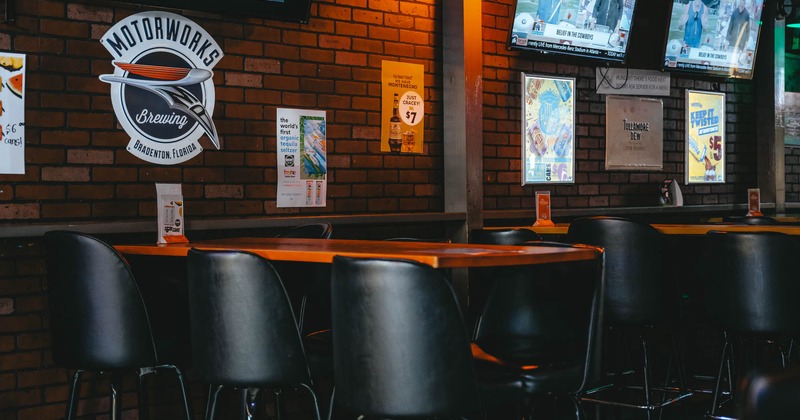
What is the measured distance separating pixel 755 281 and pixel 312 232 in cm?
Answer: 204

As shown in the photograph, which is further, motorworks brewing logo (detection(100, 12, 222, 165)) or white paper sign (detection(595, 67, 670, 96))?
white paper sign (detection(595, 67, 670, 96))

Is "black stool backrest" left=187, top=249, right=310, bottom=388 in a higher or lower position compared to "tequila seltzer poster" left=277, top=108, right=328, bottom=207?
lower

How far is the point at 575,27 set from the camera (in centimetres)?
592

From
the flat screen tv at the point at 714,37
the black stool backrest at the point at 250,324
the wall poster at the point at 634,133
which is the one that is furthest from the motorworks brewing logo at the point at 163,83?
the flat screen tv at the point at 714,37

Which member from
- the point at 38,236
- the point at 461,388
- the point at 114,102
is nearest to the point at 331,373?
the point at 461,388

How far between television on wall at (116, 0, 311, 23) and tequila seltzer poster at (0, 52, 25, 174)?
0.69 metres

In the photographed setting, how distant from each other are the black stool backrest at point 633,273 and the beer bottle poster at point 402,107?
1.51 metres

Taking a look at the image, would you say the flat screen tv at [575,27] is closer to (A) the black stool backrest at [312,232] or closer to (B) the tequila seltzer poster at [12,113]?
(A) the black stool backrest at [312,232]

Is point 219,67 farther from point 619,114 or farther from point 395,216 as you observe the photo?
point 619,114

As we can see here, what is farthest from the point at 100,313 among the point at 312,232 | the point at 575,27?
the point at 575,27

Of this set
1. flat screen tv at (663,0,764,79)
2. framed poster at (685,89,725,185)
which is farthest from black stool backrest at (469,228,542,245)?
framed poster at (685,89,725,185)

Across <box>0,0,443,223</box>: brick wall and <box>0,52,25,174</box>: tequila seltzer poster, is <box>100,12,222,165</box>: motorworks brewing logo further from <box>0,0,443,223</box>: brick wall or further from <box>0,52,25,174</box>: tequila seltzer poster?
<box>0,52,25,174</box>: tequila seltzer poster

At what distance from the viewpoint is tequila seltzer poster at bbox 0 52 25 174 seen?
3.94 meters

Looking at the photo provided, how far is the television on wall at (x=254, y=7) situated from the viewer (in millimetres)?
4387
